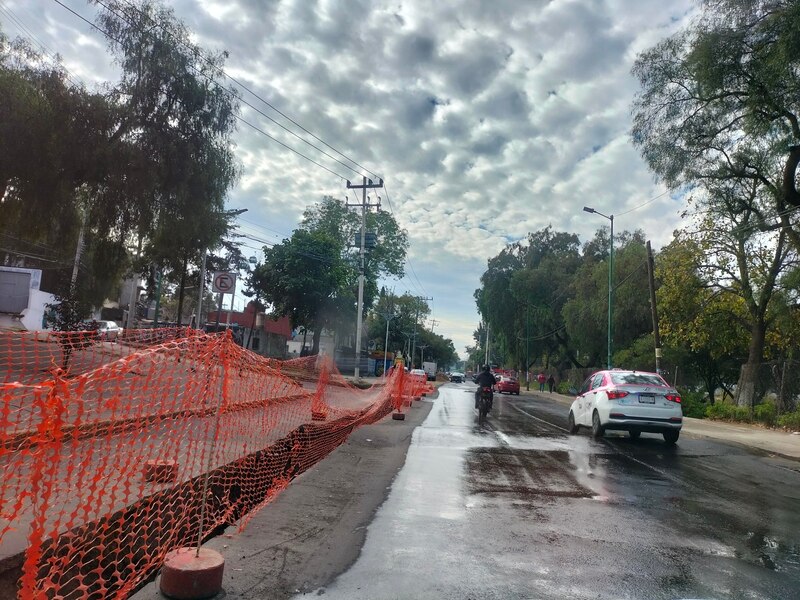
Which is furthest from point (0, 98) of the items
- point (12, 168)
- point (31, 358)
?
point (31, 358)

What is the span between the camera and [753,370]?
23484mm

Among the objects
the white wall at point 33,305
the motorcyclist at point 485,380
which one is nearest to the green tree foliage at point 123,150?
the motorcyclist at point 485,380

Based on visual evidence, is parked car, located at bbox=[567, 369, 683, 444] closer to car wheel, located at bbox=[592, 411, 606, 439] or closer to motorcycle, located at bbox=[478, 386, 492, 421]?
car wheel, located at bbox=[592, 411, 606, 439]

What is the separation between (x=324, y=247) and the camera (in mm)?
43562

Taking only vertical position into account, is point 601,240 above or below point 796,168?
above

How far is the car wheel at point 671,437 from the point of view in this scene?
12.2m

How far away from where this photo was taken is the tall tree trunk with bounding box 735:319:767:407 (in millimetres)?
23167

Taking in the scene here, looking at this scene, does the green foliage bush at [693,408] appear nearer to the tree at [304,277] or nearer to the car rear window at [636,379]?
the car rear window at [636,379]

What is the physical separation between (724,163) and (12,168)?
21.2 m

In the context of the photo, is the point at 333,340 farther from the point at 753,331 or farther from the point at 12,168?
the point at 12,168

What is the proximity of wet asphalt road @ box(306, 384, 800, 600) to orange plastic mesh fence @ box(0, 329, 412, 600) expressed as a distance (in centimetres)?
162

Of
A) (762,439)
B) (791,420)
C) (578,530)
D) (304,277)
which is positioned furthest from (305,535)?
(304,277)

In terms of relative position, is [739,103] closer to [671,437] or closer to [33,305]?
[671,437]

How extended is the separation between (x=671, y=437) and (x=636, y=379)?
142 centimetres
